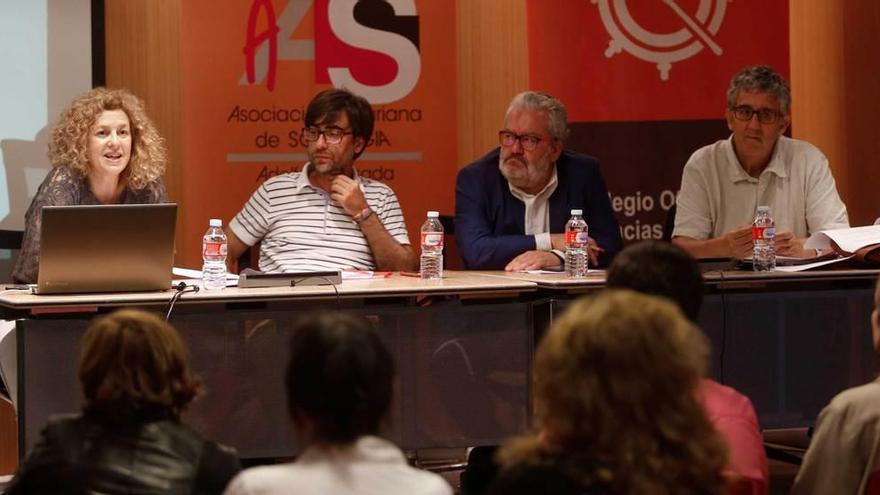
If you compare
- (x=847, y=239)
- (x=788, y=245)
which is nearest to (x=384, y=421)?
(x=847, y=239)

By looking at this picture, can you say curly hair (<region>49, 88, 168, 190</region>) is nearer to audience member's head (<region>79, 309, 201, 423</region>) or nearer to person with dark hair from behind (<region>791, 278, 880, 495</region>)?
audience member's head (<region>79, 309, 201, 423</region>)

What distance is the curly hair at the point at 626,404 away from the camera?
5.55 ft

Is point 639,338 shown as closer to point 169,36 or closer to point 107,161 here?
point 107,161

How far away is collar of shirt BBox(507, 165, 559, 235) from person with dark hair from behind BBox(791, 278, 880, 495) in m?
2.63

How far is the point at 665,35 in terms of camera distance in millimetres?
5625

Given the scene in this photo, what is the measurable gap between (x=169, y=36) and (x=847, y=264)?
316cm

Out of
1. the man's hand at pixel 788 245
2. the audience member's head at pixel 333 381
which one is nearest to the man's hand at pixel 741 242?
the man's hand at pixel 788 245

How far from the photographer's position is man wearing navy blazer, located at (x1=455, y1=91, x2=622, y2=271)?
486 centimetres

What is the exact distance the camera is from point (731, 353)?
4035mm

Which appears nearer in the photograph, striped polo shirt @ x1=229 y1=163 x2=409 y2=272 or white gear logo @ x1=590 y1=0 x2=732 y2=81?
striped polo shirt @ x1=229 y1=163 x2=409 y2=272

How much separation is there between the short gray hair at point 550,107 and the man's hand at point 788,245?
960mm

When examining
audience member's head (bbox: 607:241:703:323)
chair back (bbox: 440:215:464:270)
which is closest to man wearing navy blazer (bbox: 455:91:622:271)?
chair back (bbox: 440:215:464:270)

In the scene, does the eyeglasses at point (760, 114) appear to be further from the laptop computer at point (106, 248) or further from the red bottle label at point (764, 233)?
the laptop computer at point (106, 248)

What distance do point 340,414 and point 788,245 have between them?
2.98 meters
